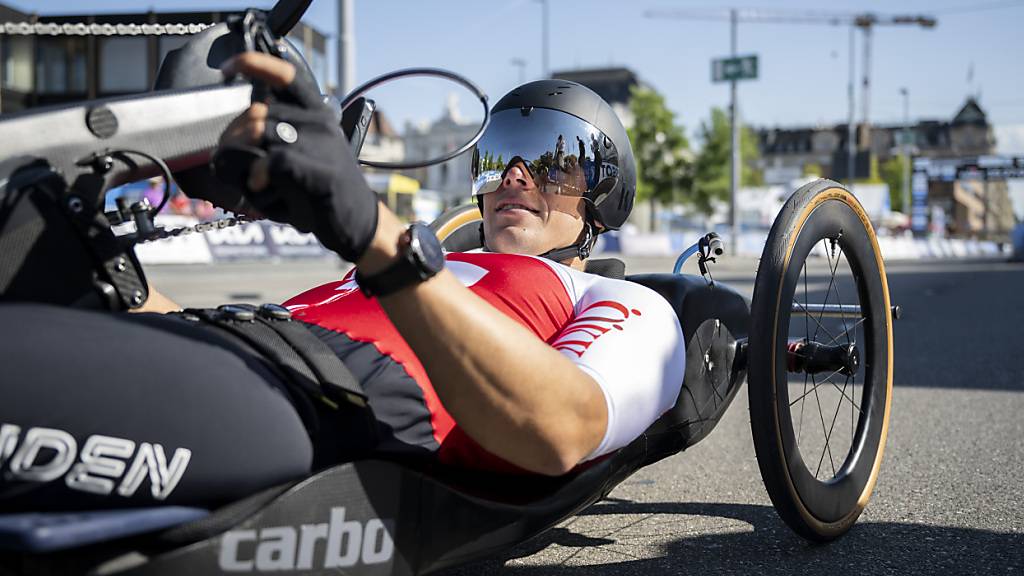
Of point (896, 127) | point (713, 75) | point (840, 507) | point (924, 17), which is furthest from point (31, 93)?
point (896, 127)

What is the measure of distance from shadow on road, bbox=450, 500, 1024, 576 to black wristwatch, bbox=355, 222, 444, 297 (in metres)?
1.10

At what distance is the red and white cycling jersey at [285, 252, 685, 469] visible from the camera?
1.61m

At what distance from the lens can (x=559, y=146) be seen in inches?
101

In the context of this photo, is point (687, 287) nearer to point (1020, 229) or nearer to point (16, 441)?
point (16, 441)

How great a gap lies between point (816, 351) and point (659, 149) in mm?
48112

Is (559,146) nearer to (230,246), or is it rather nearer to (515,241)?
(515,241)

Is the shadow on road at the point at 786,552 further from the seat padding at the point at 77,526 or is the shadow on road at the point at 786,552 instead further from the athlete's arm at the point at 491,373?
the seat padding at the point at 77,526

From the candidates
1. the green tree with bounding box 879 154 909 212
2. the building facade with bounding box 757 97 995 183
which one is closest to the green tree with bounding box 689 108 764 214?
the green tree with bounding box 879 154 909 212

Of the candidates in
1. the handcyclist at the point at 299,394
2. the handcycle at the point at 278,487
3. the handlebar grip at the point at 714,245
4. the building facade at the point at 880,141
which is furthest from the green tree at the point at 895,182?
the handcyclist at the point at 299,394

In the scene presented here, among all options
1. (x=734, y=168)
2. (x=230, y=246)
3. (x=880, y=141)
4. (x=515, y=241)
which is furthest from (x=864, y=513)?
(x=880, y=141)

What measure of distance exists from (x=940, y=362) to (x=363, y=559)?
554cm

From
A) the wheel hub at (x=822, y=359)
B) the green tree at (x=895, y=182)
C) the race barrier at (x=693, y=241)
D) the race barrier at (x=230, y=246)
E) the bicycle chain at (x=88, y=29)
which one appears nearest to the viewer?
the wheel hub at (x=822, y=359)

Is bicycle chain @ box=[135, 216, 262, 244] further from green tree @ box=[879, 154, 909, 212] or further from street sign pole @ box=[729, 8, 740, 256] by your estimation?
green tree @ box=[879, 154, 909, 212]

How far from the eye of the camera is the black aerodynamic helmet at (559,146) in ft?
8.37
